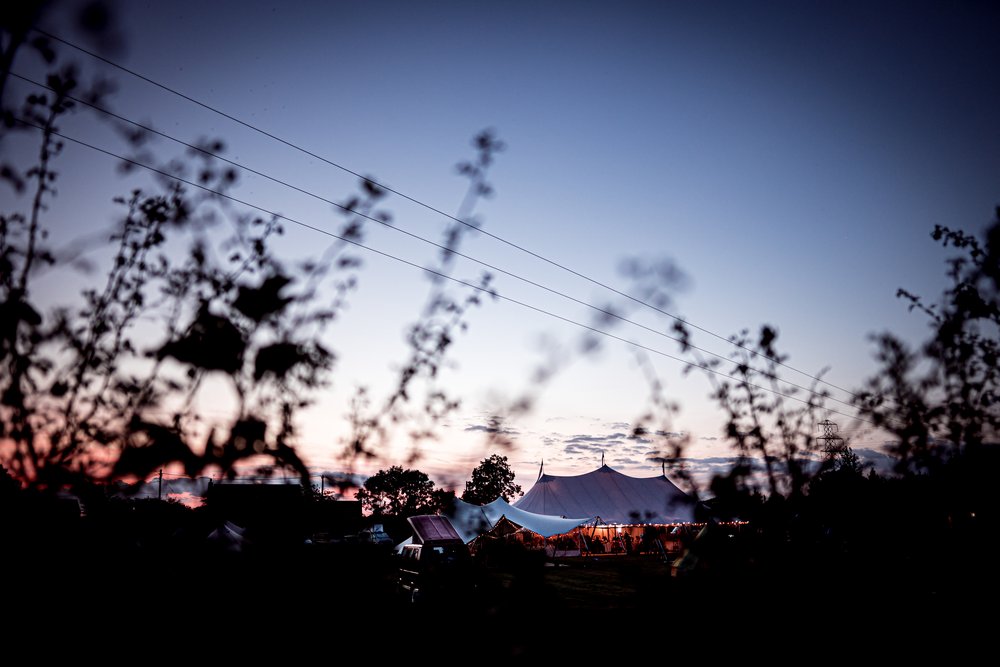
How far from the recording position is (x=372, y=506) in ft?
16.6

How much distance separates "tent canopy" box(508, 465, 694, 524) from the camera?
87.7 feet

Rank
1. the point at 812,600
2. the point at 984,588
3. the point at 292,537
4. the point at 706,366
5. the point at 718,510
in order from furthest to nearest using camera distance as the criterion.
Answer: the point at 706,366
the point at 984,588
the point at 718,510
the point at 812,600
the point at 292,537

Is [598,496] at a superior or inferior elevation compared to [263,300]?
inferior

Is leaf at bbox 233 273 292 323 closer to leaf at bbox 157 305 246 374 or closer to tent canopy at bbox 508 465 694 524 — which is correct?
leaf at bbox 157 305 246 374

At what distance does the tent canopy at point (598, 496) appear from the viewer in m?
26.7

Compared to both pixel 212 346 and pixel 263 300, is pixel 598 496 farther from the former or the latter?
pixel 212 346

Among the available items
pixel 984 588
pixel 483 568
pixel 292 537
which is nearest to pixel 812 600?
pixel 483 568

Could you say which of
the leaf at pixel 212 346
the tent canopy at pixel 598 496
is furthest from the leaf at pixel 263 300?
the tent canopy at pixel 598 496

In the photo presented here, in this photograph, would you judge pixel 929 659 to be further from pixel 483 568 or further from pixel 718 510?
pixel 483 568

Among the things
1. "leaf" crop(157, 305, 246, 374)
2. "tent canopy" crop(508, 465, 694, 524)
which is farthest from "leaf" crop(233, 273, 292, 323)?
"tent canopy" crop(508, 465, 694, 524)

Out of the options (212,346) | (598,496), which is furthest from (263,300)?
(598,496)

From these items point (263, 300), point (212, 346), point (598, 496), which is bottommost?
point (598, 496)

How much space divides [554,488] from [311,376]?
2723 cm

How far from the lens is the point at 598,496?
90.4 ft
